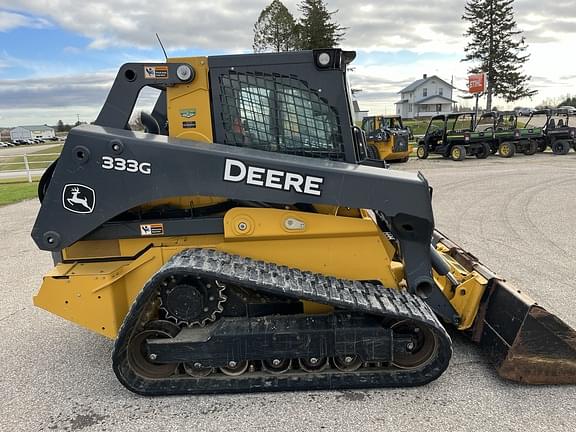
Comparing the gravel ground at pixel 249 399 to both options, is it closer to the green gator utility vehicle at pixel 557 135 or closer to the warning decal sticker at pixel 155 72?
the warning decal sticker at pixel 155 72

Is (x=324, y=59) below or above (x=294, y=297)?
above

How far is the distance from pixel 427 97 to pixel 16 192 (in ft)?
239

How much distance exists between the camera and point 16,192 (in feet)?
46.6

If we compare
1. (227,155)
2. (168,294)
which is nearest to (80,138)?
(227,155)

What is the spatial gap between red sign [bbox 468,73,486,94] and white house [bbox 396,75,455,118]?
3707 centimetres

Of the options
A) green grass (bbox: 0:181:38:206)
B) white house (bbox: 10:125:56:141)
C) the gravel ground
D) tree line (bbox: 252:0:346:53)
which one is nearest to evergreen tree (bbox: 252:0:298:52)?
tree line (bbox: 252:0:346:53)

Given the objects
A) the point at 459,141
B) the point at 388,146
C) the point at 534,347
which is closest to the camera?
the point at 534,347

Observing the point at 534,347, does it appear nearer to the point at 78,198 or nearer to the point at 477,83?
the point at 78,198

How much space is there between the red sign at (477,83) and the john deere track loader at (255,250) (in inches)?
1514

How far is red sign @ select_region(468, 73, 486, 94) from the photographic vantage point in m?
37.7

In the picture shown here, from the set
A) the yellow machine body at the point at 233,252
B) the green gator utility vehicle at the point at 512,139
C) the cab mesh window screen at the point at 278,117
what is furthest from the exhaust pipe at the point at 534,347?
the green gator utility vehicle at the point at 512,139

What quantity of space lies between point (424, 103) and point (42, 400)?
78.7 metres

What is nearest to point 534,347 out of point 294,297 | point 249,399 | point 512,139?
point 294,297

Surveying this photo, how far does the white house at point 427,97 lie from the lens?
75062mm
